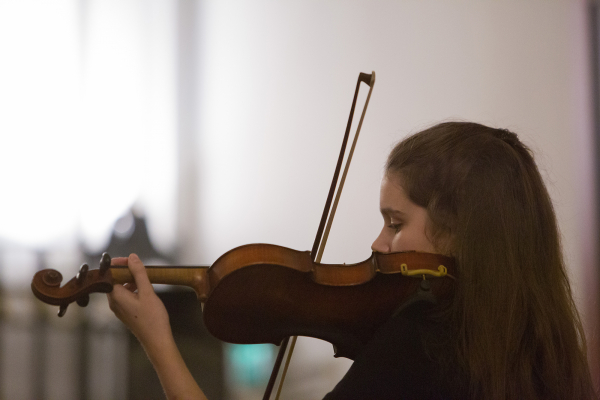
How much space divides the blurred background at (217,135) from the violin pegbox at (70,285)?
850 mm

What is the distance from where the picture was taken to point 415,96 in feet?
5.82

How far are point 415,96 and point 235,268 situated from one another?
51.2 inches

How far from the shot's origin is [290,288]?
714 mm

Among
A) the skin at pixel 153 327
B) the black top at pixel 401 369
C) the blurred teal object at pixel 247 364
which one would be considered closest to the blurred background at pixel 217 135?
the blurred teal object at pixel 247 364

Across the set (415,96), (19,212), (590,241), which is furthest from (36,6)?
(590,241)

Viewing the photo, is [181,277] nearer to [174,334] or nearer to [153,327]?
[153,327]

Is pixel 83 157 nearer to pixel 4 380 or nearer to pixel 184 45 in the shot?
pixel 184 45

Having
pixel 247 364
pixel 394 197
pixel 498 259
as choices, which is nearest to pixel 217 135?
pixel 247 364

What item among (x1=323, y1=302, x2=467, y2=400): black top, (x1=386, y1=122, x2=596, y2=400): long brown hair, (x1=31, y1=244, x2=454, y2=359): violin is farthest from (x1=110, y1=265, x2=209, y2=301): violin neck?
(x1=386, y1=122, x2=596, y2=400): long brown hair

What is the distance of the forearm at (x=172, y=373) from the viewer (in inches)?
26.6

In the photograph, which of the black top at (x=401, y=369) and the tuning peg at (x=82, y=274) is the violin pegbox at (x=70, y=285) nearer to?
the tuning peg at (x=82, y=274)

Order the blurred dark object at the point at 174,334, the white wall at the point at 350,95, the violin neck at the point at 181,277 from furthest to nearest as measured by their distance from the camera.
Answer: the white wall at the point at 350,95 → the blurred dark object at the point at 174,334 → the violin neck at the point at 181,277

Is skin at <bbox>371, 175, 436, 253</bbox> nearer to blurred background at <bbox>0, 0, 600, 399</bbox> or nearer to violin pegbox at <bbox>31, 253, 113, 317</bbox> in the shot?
violin pegbox at <bbox>31, 253, 113, 317</bbox>

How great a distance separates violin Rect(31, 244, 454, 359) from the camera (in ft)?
2.25
